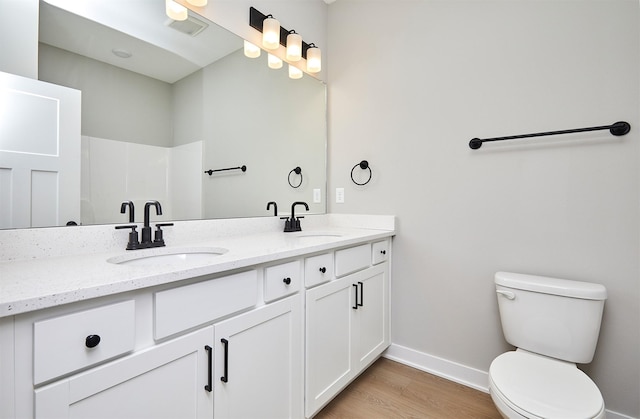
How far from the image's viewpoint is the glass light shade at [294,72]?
203cm

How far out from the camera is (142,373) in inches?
29.9

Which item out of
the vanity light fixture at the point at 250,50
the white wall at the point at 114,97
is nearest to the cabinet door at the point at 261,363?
the white wall at the point at 114,97

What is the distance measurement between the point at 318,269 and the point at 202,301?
56 cm

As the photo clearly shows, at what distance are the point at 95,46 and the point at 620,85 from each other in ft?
7.26

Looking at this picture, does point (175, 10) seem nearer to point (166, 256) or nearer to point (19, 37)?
point (19, 37)

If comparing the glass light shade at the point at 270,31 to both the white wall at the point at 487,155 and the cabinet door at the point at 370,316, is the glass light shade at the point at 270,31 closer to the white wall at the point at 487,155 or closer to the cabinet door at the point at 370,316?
the white wall at the point at 487,155

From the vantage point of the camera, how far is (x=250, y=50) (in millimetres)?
1752

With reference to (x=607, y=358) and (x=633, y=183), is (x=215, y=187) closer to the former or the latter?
(x=633, y=183)

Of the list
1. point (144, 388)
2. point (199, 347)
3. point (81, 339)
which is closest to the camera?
point (81, 339)

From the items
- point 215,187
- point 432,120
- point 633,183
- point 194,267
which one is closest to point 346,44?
point 432,120

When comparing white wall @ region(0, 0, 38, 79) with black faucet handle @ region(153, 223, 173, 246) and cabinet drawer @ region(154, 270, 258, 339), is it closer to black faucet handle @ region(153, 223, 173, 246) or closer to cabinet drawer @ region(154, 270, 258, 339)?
black faucet handle @ region(153, 223, 173, 246)

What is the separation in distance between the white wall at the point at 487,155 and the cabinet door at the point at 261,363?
3.21 feet

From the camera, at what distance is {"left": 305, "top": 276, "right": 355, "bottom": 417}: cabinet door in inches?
50.7

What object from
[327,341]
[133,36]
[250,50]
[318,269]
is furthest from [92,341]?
[250,50]
